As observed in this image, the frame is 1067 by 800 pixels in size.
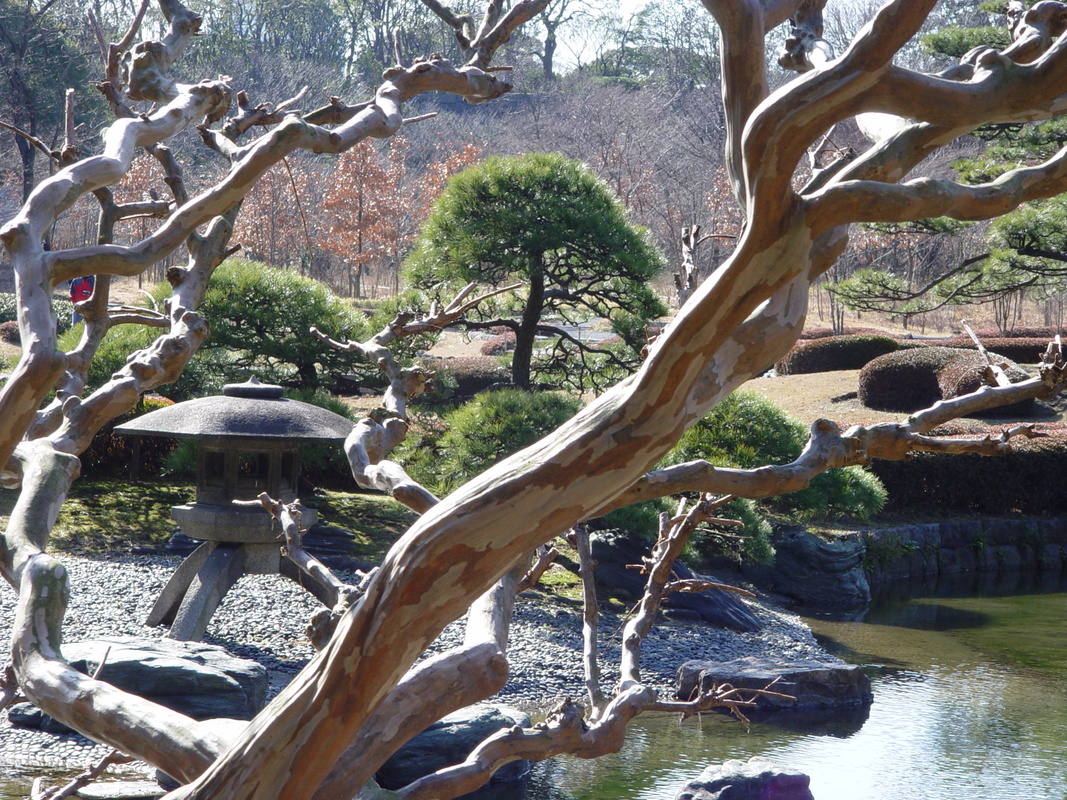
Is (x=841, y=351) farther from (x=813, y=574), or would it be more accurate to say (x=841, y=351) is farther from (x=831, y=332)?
(x=813, y=574)

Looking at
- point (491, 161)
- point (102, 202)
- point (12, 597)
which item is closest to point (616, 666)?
point (12, 597)

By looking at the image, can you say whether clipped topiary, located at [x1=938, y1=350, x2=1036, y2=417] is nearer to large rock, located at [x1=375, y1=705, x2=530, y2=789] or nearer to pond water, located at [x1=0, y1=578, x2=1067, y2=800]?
pond water, located at [x1=0, y1=578, x2=1067, y2=800]

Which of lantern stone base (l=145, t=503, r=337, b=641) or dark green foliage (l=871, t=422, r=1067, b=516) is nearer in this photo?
lantern stone base (l=145, t=503, r=337, b=641)

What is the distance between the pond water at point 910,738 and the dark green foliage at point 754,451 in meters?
1.05

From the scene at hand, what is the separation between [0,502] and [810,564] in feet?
23.2

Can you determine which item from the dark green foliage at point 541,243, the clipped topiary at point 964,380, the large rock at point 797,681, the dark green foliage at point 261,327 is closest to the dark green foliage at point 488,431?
the dark green foliage at point 541,243

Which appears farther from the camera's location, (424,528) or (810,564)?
(810,564)

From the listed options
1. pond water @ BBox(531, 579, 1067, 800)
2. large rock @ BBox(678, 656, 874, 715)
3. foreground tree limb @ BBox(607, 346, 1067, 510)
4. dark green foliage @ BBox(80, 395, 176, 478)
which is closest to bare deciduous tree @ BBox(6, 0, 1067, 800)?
foreground tree limb @ BBox(607, 346, 1067, 510)

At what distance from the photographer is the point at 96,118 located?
883 inches

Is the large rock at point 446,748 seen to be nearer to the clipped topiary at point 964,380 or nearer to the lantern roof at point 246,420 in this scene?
the lantern roof at point 246,420

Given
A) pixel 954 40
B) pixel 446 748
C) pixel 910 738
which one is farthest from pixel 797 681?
pixel 954 40

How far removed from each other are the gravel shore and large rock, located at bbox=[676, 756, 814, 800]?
149 cm

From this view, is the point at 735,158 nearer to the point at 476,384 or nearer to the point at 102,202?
the point at 102,202

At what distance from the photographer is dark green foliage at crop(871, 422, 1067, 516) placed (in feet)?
37.5
